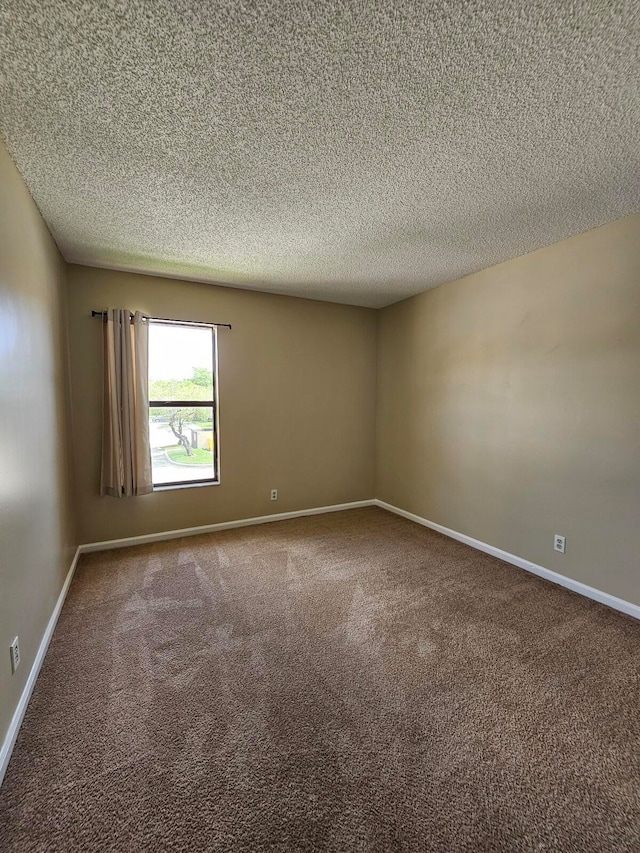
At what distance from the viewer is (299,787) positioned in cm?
127

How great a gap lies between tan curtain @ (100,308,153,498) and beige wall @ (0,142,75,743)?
20.3 inches

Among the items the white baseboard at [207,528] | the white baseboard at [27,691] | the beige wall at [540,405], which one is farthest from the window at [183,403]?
the beige wall at [540,405]

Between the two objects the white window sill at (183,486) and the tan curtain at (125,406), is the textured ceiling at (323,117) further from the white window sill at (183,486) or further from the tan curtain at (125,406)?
the white window sill at (183,486)

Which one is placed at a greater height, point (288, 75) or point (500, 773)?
point (288, 75)

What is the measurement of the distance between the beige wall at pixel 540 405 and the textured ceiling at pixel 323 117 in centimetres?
42

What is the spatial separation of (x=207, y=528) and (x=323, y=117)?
3.47 m

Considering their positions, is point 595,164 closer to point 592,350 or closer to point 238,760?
point 592,350

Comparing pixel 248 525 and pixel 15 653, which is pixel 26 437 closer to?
pixel 15 653

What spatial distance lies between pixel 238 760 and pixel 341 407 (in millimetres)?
3503

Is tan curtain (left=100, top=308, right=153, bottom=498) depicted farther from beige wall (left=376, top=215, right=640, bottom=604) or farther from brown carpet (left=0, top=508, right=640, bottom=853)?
beige wall (left=376, top=215, right=640, bottom=604)

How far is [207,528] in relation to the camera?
3.76 metres

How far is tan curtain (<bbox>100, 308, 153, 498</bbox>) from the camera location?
314 centimetres


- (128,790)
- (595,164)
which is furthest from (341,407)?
(128,790)

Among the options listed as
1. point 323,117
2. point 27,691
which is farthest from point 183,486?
point 323,117
